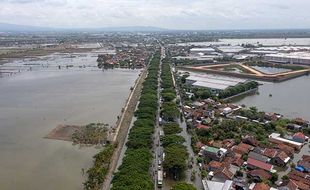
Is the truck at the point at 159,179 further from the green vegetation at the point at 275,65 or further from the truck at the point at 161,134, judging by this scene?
the green vegetation at the point at 275,65

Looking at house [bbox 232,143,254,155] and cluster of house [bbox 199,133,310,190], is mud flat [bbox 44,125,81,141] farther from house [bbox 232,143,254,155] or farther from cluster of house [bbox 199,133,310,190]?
house [bbox 232,143,254,155]

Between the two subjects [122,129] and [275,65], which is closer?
[122,129]

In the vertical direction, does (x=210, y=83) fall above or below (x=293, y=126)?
above

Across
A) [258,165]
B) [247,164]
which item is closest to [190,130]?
[247,164]

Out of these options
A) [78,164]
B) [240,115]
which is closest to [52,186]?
[78,164]

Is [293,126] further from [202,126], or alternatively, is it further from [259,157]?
[259,157]

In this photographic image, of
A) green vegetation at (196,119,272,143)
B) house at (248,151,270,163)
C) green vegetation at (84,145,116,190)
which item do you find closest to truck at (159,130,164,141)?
green vegetation at (196,119,272,143)

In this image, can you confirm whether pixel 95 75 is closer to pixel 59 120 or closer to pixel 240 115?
pixel 59 120

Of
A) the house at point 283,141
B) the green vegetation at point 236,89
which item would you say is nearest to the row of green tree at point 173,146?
the house at point 283,141
